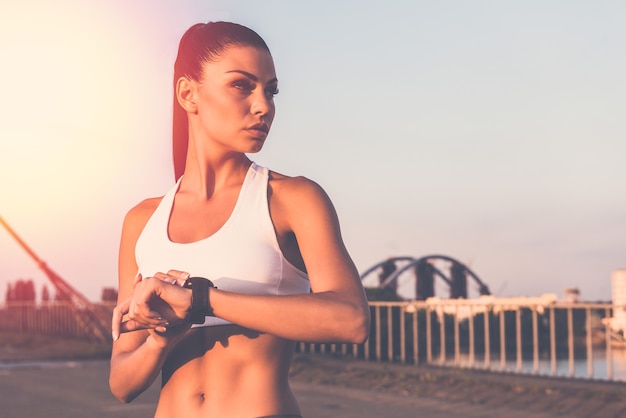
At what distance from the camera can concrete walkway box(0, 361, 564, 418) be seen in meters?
11.2

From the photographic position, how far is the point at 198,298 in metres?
1.82

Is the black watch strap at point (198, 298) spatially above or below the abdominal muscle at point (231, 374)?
above

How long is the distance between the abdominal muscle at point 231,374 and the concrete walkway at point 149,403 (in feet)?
29.8

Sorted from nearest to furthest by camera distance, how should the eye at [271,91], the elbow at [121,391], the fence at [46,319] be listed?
the eye at [271,91]
the elbow at [121,391]
the fence at [46,319]

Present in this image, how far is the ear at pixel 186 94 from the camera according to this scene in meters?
2.14

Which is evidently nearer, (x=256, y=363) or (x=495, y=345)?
(x=256, y=363)

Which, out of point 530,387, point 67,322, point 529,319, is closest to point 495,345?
point 529,319

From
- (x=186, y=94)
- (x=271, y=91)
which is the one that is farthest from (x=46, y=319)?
(x=271, y=91)

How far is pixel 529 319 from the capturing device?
90.7ft

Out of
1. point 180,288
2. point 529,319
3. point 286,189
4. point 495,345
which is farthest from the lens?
point 495,345

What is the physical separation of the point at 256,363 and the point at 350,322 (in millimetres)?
302

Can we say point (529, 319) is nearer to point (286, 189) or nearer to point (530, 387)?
point (530, 387)

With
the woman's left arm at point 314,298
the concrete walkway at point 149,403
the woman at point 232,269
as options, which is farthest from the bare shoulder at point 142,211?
the concrete walkway at point 149,403

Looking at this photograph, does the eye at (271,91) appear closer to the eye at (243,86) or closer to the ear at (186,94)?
the eye at (243,86)
